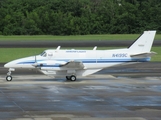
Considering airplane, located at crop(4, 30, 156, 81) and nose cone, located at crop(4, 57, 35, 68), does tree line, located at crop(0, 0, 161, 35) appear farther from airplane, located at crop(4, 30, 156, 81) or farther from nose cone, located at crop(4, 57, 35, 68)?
nose cone, located at crop(4, 57, 35, 68)

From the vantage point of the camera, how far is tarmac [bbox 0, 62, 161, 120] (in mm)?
19484

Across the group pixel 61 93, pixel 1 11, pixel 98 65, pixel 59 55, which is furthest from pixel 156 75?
pixel 1 11

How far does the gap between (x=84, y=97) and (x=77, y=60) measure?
768 cm

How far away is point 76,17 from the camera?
352ft

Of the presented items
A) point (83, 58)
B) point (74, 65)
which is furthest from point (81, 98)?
point (83, 58)

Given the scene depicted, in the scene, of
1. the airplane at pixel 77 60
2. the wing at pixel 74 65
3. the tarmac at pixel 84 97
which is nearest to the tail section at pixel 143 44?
the airplane at pixel 77 60

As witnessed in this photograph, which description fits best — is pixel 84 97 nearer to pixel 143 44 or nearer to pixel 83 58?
pixel 83 58

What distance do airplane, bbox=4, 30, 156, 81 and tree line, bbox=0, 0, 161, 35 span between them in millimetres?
68010

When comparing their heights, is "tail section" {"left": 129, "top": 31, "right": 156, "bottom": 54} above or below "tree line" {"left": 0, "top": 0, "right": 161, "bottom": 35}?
below

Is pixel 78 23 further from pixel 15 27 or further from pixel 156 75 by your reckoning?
pixel 156 75

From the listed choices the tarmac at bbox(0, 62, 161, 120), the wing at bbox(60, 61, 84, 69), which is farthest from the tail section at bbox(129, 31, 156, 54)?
the wing at bbox(60, 61, 84, 69)

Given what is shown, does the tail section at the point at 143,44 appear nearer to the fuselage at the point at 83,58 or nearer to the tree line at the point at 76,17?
the fuselage at the point at 83,58

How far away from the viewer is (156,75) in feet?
112

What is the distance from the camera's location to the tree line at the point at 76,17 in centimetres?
10181
